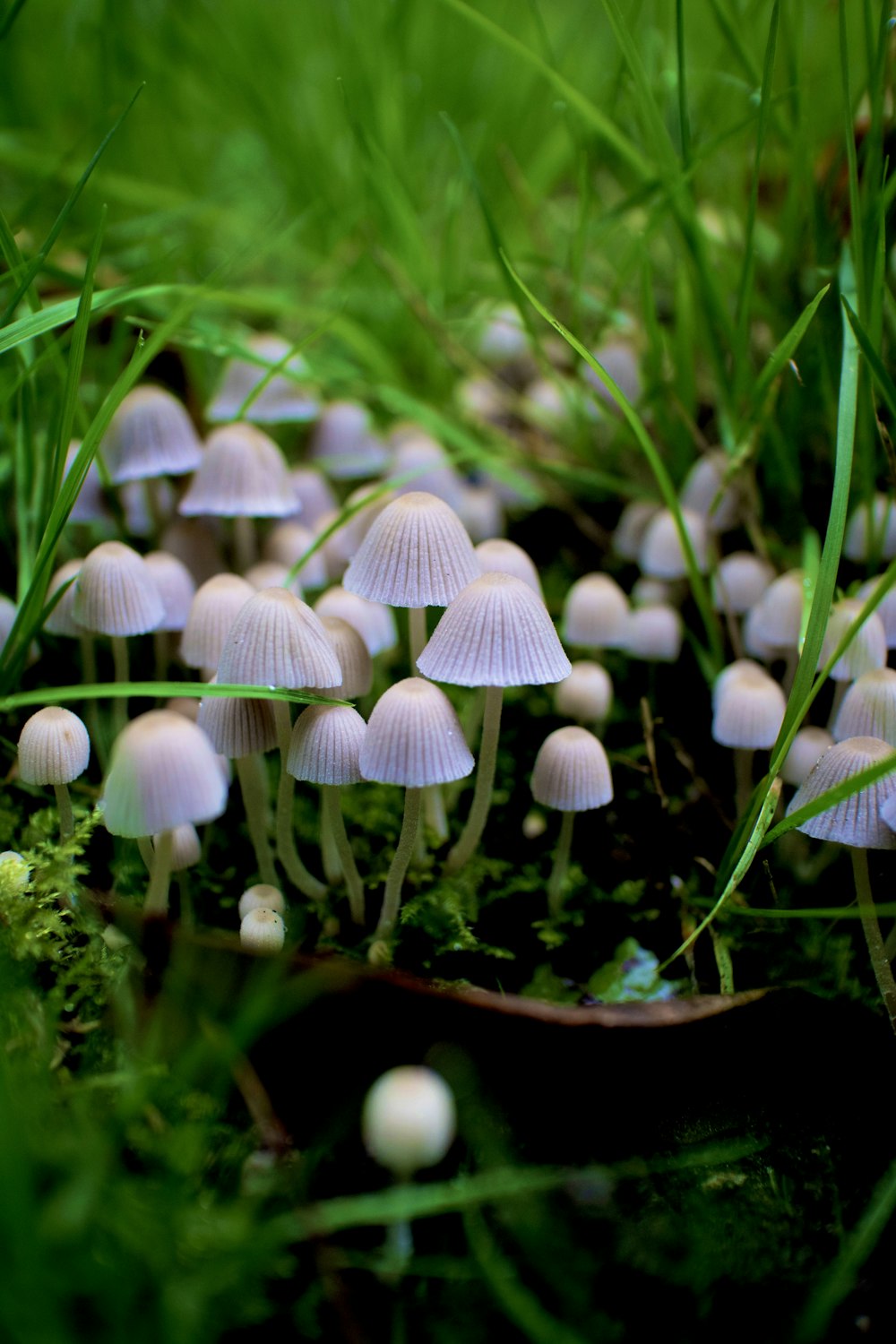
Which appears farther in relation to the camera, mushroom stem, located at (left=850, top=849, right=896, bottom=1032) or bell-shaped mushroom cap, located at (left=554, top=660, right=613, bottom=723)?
bell-shaped mushroom cap, located at (left=554, top=660, right=613, bottom=723)

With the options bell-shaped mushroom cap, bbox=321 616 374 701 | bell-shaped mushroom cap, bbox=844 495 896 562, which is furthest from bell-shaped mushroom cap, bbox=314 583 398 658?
bell-shaped mushroom cap, bbox=844 495 896 562

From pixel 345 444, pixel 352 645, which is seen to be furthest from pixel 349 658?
pixel 345 444

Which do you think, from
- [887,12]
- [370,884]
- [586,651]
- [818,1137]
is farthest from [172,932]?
[887,12]

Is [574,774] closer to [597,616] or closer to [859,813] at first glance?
[859,813]

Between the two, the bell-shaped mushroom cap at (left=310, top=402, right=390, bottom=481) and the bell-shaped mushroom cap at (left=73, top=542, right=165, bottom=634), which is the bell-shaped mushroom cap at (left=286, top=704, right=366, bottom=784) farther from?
the bell-shaped mushroom cap at (left=310, top=402, right=390, bottom=481)

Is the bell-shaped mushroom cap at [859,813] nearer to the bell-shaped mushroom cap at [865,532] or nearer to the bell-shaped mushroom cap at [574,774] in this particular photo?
the bell-shaped mushroom cap at [574,774]

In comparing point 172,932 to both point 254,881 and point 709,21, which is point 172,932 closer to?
point 254,881

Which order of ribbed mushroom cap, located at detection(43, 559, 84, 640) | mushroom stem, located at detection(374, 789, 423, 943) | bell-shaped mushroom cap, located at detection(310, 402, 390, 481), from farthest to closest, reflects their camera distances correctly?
bell-shaped mushroom cap, located at detection(310, 402, 390, 481) < ribbed mushroom cap, located at detection(43, 559, 84, 640) < mushroom stem, located at detection(374, 789, 423, 943)
